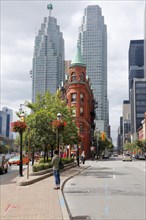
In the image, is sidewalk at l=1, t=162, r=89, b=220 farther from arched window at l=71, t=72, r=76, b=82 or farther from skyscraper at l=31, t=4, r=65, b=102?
skyscraper at l=31, t=4, r=65, b=102

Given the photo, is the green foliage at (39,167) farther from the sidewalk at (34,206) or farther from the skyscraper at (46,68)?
the skyscraper at (46,68)

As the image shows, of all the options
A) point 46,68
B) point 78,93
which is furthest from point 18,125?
point 46,68

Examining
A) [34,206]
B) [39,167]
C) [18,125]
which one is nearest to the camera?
[34,206]

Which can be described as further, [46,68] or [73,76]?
[46,68]

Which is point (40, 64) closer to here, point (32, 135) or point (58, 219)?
point (32, 135)

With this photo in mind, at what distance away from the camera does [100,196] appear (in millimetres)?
14336

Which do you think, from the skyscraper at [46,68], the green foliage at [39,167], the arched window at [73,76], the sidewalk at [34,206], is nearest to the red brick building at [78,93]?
the arched window at [73,76]

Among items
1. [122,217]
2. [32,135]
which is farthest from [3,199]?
[32,135]

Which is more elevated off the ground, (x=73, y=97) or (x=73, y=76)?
(x=73, y=76)

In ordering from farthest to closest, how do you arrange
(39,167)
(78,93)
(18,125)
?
(78,93) < (39,167) < (18,125)

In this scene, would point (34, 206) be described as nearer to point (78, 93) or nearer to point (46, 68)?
point (78, 93)

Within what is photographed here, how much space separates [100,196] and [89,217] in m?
4.45

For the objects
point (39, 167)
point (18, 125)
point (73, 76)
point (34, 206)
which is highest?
point (73, 76)

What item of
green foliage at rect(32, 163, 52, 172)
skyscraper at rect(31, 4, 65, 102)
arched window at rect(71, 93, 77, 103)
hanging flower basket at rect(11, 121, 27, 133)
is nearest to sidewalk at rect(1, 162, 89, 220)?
green foliage at rect(32, 163, 52, 172)
